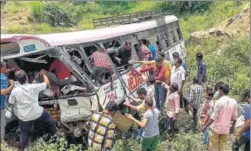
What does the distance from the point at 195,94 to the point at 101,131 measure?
10.2ft

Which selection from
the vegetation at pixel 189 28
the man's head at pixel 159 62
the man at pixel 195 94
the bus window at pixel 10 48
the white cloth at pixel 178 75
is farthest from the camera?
the man's head at pixel 159 62

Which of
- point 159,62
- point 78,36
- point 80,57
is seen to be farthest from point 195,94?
point 78,36

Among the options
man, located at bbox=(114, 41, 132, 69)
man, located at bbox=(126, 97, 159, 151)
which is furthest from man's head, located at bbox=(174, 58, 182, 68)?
man, located at bbox=(126, 97, 159, 151)

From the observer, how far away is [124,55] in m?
10.2

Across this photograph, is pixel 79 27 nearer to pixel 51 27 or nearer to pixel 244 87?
pixel 51 27

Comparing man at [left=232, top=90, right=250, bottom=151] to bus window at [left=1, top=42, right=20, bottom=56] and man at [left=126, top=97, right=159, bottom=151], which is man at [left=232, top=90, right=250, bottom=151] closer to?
man at [left=126, top=97, right=159, bottom=151]

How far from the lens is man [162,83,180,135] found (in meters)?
8.49

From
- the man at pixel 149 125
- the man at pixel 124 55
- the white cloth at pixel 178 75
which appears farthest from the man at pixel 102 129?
the man at pixel 124 55

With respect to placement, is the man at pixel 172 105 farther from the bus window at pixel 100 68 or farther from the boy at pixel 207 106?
the bus window at pixel 100 68

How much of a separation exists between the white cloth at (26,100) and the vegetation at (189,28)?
0.49 meters

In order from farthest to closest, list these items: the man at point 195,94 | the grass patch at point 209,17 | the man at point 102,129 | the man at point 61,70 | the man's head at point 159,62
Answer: the grass patch at point 209,17 → the man's head at point 159,62 → the man at point 195,94 → the man at point 61,70 → the man at point 102,129

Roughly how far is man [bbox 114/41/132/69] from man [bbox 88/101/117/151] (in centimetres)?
317

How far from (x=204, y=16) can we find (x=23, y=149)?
66.8ft

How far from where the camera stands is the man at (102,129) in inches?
272
